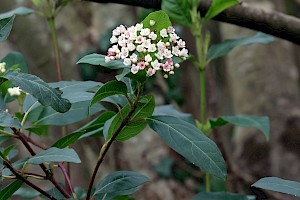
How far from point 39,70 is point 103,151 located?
151cm

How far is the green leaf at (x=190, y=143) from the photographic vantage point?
0.65 meters

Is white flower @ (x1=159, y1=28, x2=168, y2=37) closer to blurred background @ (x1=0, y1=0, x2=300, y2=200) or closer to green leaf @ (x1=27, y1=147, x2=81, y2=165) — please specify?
green leaf @ (x1=27, y1=147, x2=81, y2=165)

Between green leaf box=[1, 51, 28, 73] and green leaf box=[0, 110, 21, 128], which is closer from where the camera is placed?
green leaf box=[0, 110, 21, 128]

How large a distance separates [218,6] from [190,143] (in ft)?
1.26

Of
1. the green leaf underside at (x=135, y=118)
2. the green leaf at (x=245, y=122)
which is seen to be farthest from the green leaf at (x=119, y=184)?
the green leaf at (x=245, y=122)

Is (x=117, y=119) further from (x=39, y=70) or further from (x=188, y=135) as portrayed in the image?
(x=39, y=70)

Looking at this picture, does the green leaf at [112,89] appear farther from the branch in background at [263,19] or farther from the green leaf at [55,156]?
the branch in background at [263,19]

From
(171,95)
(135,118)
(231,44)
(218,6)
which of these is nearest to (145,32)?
(135,118)

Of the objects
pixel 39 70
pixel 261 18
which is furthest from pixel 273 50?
pixel 261 18

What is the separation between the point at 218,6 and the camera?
0.98 m

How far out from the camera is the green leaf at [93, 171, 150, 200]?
71 cm

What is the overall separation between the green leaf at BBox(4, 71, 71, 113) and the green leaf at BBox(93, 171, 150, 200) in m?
0.13

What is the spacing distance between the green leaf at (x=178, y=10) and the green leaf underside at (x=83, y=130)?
0.87ft

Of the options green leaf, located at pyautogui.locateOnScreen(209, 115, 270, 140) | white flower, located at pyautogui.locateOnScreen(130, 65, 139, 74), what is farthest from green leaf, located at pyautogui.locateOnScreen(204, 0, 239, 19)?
white flower, located at pyautogui.locateOnScreen(130, 65, 139, 74)
